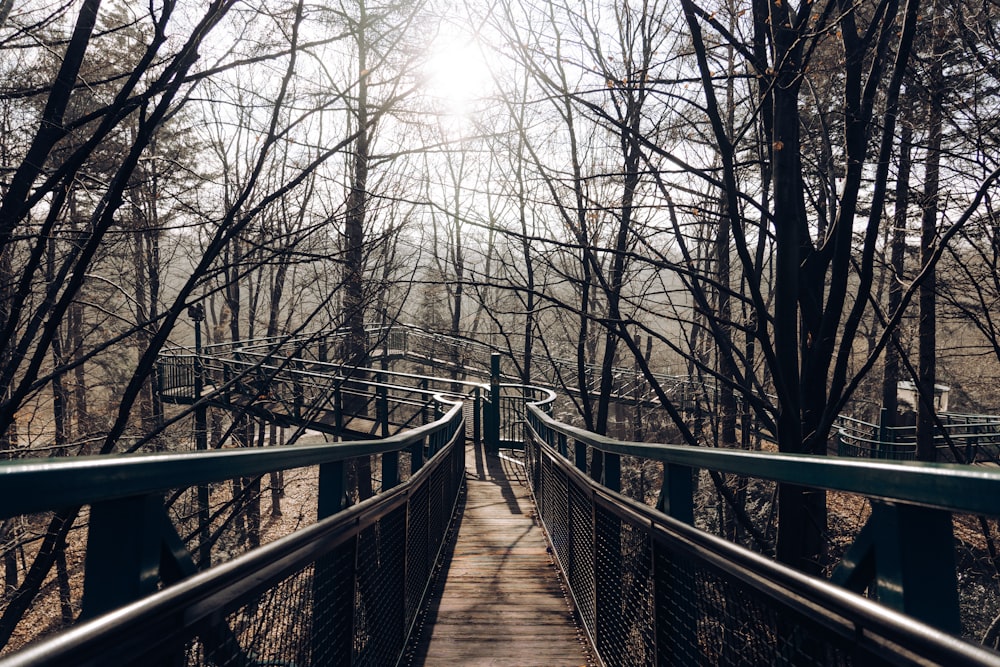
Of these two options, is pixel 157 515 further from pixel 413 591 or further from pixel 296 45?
pixel 296 45

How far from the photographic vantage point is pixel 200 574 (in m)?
1.35

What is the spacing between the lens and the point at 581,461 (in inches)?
214

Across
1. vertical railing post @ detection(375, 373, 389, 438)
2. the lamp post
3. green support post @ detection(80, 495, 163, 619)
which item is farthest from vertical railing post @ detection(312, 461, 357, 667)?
vertical railing post @ detection(375, 373, 389, 438)

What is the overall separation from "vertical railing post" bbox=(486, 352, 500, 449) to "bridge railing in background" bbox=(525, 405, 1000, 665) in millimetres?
10272

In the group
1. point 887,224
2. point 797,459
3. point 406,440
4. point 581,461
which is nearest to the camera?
point 797,459

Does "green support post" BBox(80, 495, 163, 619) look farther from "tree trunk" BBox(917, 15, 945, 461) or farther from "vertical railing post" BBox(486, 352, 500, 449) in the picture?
"vertical railing post" BBox(486, 352, 500, 449)

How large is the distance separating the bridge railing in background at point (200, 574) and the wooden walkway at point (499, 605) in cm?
106

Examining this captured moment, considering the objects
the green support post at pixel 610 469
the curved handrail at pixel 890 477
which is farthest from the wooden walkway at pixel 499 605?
the curved handrail at pixel 890 477

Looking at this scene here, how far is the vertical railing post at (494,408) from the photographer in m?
13.9

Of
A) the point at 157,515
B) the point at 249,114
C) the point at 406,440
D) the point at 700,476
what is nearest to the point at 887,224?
the point at 406,440

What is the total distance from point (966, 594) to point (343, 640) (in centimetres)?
1201

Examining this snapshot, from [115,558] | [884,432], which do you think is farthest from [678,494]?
[884,432]

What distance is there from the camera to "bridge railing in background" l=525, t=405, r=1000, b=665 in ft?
3.67

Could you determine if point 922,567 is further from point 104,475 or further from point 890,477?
point 104,475
